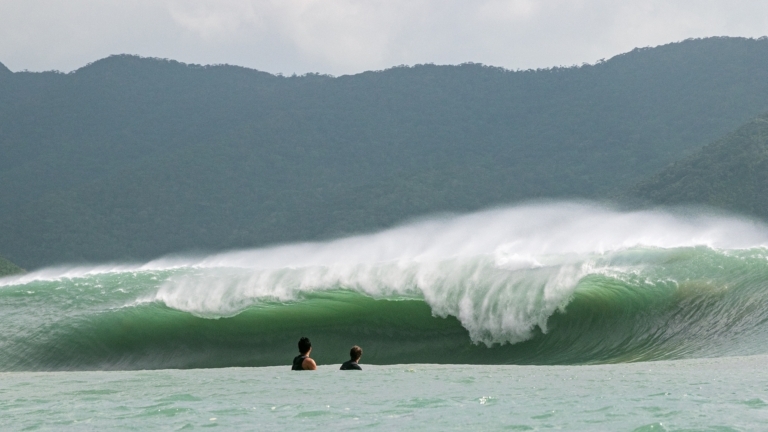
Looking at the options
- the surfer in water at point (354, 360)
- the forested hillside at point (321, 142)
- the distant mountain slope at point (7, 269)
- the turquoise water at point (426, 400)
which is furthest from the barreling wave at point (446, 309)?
the forested hillside at point (321, 142)

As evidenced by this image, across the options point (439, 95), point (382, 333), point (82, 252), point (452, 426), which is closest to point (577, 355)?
point (382, 333)

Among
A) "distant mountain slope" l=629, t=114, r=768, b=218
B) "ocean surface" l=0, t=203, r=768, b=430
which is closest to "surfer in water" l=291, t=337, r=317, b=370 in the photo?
"ocean surface" l=0, t=203, r=768, b=430

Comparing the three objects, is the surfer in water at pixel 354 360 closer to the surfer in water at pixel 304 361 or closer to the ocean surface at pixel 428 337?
the ocean surface at pixel 428 337

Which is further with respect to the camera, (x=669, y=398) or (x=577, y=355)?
(x=577, y=355)

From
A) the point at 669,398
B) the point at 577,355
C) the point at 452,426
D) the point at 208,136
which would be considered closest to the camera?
the point at 452,426

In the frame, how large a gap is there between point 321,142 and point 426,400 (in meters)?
102

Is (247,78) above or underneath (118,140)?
above

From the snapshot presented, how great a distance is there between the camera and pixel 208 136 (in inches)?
4432

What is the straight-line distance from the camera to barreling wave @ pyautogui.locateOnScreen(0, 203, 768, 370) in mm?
13367

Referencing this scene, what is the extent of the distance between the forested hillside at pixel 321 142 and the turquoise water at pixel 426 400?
2976 inches

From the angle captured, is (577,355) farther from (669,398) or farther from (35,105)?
(35,105)

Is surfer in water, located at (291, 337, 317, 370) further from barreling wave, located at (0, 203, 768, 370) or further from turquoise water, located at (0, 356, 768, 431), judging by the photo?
barreling wave, located at (0, 203, 768, 370)

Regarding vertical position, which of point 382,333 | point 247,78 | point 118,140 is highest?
point 247,78

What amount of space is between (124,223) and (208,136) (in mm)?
19924
